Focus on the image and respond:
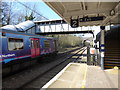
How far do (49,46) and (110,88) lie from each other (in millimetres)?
11347

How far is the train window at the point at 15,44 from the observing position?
787 centimetres

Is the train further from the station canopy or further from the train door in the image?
the station canopy

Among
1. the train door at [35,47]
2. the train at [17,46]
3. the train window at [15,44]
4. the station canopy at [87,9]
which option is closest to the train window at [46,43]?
the train at [17,46]

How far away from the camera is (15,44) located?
8391 mm

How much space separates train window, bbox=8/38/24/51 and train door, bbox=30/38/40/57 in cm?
162

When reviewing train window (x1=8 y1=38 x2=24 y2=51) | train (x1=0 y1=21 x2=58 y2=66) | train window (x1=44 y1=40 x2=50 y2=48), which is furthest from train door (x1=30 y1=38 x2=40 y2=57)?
train window (x1=44 y1=40 x2=50 y2=48)

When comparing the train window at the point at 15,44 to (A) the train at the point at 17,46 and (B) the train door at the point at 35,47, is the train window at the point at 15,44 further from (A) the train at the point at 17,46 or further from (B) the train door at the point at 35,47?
(B) the train door at the point at 35,47

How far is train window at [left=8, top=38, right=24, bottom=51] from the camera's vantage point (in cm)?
787

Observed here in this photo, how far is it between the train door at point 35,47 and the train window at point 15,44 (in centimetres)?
162

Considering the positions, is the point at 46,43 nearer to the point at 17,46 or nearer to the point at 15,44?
the point at 17,46

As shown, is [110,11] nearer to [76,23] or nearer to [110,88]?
[76,23]

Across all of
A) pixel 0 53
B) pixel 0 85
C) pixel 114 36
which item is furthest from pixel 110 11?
pixel 114 36

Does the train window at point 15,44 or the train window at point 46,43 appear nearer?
the train window at point 15,44

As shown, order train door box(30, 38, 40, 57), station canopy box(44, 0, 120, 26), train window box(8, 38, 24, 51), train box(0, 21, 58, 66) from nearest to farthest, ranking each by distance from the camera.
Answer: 1. station canopy box(44, 0, 120, 26)
2. train box(0, 21, 58, 66)
3. train window box(8, 38, 24, 51)
4. train door box(30, 38, 40, 57)
